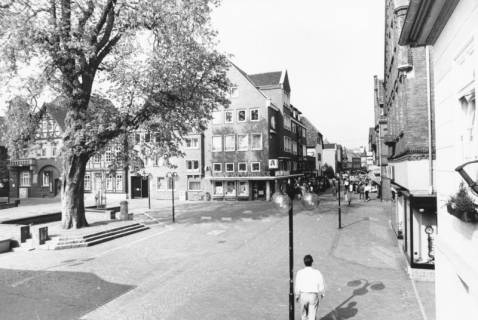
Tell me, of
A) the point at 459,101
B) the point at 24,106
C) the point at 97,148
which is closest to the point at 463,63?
the point at 459,101

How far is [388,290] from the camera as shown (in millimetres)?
10367

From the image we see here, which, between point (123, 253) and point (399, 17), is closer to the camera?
point (399, 17)

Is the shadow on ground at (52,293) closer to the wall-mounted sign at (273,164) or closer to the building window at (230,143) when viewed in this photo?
the wall-mounted sign at (273,164)

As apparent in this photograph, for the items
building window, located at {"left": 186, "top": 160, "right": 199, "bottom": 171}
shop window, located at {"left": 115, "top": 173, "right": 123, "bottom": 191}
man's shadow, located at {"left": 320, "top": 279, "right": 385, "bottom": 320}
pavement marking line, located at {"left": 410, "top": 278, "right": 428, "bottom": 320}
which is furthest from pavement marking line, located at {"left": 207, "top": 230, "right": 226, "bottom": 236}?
shop window, located at {"left": 115, "top": 173, "right": 123, "bottom": 191}

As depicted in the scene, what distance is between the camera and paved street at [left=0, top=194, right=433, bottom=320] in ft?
30.0

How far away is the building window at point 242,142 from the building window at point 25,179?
31.0 m

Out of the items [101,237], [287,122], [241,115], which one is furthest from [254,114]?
[101,237]

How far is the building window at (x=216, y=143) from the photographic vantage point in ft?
128

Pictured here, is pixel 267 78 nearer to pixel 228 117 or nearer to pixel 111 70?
pixel 228 117

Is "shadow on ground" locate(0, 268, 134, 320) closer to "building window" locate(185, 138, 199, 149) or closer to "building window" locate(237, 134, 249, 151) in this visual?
"building window" locate(237, 134, 249, 151)

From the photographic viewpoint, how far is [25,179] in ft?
154

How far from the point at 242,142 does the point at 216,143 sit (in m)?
3.19

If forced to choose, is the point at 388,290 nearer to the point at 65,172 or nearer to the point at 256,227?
the point at 256,227

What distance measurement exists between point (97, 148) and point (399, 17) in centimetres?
1605
